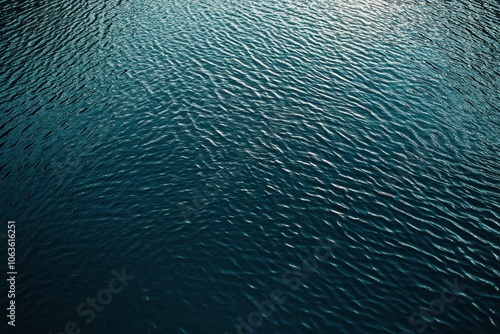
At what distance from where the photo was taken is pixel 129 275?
32438 mm

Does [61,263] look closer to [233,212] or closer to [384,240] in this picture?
[233,212]

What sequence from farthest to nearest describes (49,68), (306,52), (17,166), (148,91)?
(306,52), (49,68), (148,91), (17,166)

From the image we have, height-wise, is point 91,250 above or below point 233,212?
above

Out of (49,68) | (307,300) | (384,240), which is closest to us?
(307,300)

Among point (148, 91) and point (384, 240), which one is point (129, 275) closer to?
point (384, 240)

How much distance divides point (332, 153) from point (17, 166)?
3268cm

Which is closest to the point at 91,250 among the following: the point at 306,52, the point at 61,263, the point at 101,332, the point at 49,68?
the point at 61,263

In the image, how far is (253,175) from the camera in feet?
138

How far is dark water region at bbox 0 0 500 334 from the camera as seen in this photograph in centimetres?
3083

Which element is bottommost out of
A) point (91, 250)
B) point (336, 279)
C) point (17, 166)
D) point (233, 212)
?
point (336, 279)

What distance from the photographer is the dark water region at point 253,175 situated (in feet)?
101

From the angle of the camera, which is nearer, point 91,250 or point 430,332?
point 430,332

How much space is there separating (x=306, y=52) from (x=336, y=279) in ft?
133

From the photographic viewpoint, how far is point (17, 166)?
43.0m
